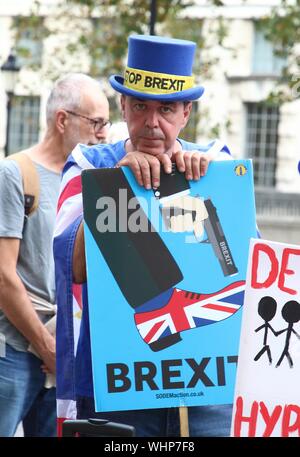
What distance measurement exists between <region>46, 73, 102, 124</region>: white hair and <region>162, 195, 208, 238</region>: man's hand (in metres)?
1.95

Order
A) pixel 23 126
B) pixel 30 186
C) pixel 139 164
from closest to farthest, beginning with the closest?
pixel 139 164, pixel 30 186, pixel 23 126

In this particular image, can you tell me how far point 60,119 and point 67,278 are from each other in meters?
1.83

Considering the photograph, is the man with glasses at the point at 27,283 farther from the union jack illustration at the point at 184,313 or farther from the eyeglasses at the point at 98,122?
the union jack illustration at the point at 184,313

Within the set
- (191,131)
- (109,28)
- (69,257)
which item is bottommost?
(191,131)

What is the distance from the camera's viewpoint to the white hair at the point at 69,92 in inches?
248

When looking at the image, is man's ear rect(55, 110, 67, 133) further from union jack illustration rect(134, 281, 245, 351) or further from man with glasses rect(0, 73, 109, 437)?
union jack illustration rect(134, 281, 245, 351)

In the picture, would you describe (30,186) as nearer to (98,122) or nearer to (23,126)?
(98,122)

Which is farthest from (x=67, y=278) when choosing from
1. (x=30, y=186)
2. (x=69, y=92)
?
(x=69, y=92)

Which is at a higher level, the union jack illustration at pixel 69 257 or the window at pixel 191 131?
the union jack illustration at pixel 69 257

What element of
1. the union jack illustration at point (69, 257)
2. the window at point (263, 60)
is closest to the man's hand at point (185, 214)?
the union jack illustration at point (69, 257)

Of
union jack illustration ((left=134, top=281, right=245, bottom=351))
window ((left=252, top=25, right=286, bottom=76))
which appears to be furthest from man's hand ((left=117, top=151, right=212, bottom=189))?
window ((left=252, top=25, right=286, bottom=76))

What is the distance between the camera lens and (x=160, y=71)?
4.60 meters

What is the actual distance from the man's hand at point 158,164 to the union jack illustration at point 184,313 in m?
0.39
